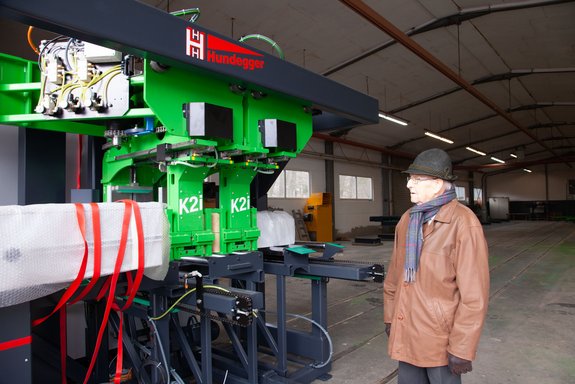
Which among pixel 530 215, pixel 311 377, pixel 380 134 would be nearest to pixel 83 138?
pixel 311 377

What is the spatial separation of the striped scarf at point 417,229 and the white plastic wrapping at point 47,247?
1095mm

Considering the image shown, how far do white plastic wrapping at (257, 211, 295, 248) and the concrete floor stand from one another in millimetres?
1063

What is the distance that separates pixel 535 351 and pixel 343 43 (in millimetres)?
5551

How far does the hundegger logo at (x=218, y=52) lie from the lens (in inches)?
62.1

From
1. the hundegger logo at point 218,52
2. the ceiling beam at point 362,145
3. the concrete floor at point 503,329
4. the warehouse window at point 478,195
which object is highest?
the ceiling beam at point 362,145

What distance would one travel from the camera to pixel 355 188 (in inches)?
539

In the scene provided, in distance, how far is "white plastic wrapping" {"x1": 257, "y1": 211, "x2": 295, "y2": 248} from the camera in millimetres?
2641

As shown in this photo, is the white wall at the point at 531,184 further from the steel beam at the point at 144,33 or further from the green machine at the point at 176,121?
the steel beam at the point at 144,33

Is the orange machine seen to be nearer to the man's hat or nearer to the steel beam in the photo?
the steel beam

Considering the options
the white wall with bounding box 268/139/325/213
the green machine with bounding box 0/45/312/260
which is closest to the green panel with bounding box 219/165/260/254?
the green machine with bounding box 0/45/312/260

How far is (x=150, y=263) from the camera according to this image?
1.58 metres

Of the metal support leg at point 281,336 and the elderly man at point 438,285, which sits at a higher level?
the elderly man at point 438,285

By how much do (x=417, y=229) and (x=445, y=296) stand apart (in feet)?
0.91

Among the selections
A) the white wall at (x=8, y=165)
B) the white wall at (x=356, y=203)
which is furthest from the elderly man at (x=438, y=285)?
the white wall at (x=356, y=203)
